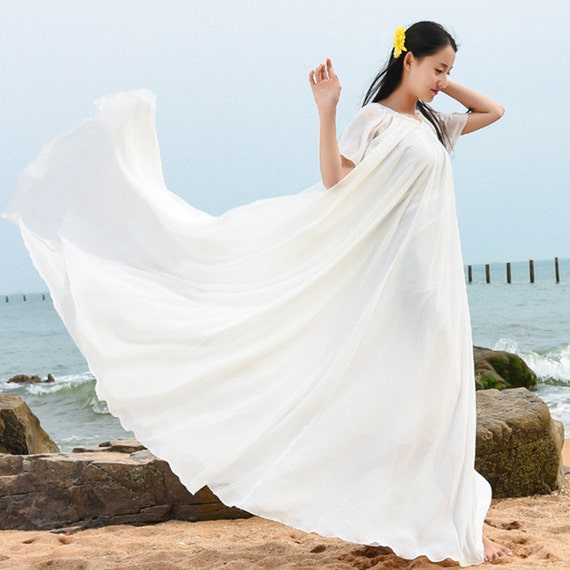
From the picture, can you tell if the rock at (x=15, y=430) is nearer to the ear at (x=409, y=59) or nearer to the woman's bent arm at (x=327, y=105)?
the woman's bent arm at (x=327, y=105)

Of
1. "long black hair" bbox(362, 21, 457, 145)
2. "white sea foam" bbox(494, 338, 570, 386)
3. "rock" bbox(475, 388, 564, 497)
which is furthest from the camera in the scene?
"white sea foam" bbox(494, 338, 570, 386)

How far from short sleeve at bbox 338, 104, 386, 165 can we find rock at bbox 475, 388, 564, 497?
2.21 m

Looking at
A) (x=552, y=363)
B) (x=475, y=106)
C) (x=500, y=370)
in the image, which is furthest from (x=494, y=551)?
(x=552, y=363)

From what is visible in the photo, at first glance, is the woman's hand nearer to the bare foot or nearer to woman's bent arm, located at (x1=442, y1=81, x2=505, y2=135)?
woman's bent arm, located at (x1=442, y1=81, x2=505, y2=135)

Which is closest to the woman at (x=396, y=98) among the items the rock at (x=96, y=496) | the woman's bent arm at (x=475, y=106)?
the woman's bent arm at (x=475, y=106)

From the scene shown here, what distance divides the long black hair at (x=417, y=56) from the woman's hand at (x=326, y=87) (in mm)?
413

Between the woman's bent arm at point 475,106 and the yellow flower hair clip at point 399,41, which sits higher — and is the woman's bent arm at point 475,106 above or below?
below

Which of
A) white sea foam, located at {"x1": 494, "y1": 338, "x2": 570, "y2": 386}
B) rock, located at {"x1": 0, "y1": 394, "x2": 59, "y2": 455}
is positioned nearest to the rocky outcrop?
white sea foam, located at {"x1": 494, "y1": 338, "x2": 570, "y2": 386}

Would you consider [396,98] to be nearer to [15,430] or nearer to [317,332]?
[317,332]

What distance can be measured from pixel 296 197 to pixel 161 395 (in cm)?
102

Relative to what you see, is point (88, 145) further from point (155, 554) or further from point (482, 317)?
point (482, 317)

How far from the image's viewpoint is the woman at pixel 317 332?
3.16 metres

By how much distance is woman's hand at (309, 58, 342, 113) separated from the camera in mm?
3221

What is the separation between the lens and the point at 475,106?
3.83 m
